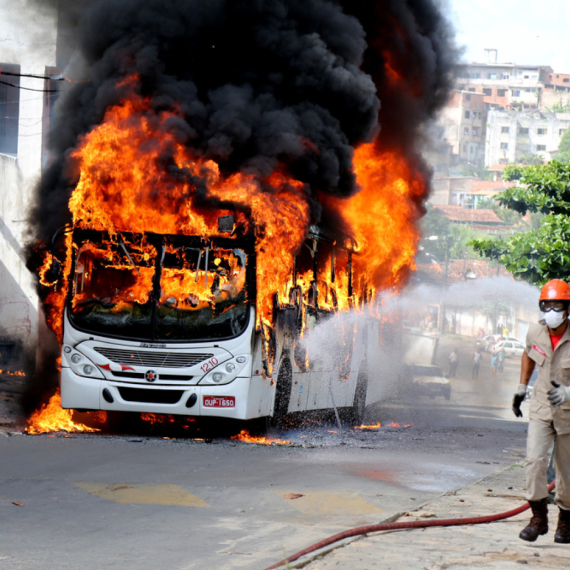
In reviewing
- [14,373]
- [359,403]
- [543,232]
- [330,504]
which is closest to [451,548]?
[330,504]

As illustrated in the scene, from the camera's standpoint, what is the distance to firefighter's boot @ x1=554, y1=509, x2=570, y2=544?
18.8 feet

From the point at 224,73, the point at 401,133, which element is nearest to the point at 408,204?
the point at 401,133

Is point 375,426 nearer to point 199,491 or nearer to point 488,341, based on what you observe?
point 199,491

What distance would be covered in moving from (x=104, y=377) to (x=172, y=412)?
3.10ft

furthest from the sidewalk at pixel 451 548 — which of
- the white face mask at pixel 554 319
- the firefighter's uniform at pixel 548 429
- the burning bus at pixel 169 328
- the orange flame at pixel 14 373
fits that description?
the orange flame at pixel 14 373

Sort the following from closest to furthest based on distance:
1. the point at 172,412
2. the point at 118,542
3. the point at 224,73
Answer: the point at 118,542, the point at 172,412, the point at 224,73

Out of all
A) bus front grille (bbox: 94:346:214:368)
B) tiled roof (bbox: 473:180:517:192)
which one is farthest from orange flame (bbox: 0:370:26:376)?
tiled roof (bbox: 473:180:517:192)

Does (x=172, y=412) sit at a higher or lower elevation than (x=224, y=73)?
lower

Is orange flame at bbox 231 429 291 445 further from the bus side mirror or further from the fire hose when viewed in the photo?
the fire hose

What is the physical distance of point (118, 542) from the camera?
5.75 meters

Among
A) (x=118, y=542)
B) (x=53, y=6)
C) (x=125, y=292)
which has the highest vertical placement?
(x=53, y=6)

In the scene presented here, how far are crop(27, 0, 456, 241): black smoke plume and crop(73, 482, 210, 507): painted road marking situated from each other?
614 cm

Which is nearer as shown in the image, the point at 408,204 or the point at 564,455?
the point at 564,455

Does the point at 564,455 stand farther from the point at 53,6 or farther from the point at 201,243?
the point at 53,6
